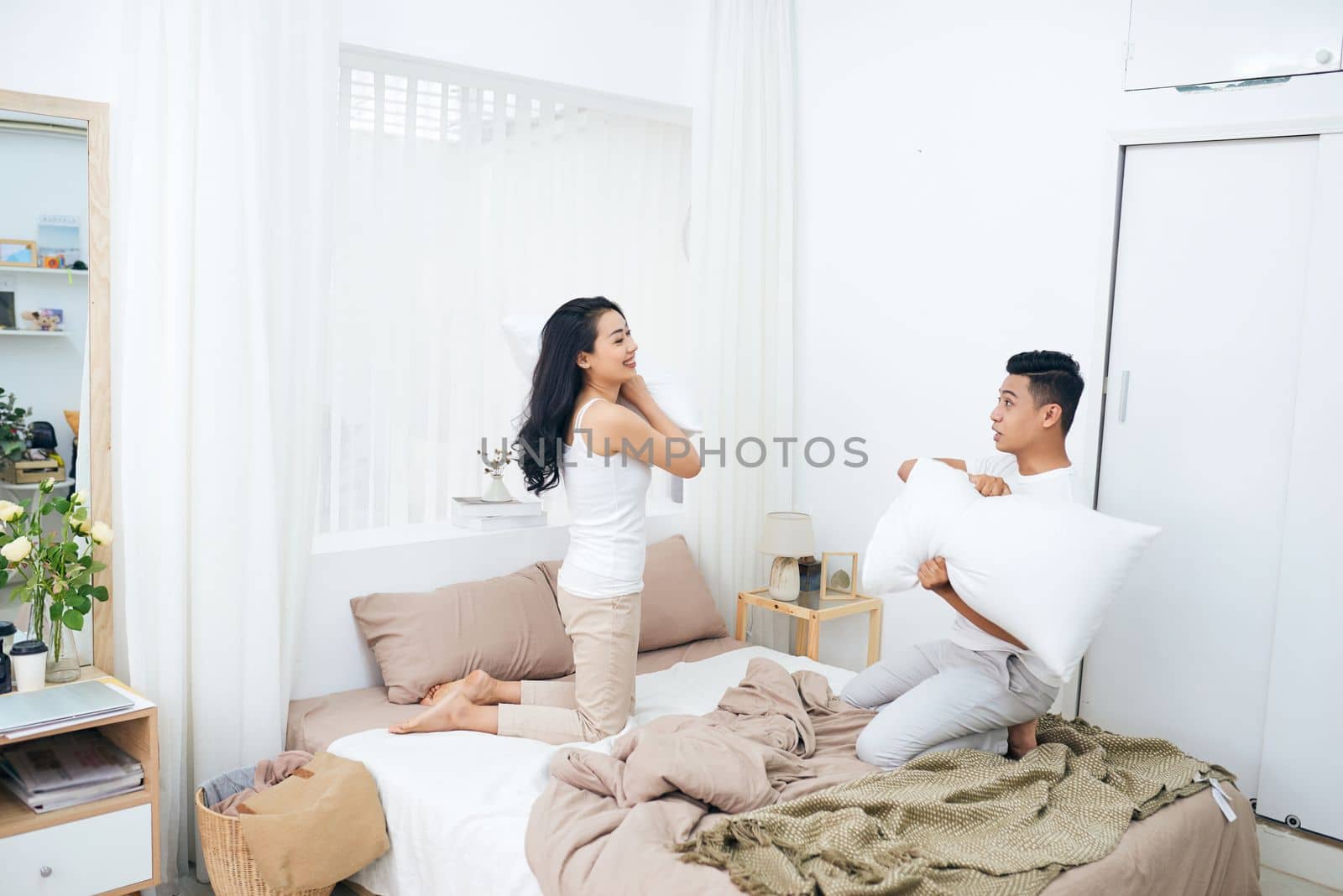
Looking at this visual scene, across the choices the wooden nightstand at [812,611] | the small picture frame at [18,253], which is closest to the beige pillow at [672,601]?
the wooden nightstand at [812,611]

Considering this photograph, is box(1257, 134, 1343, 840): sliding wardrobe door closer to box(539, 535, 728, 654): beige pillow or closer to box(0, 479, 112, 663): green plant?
box(539, 535, 728, 654): beige pillow

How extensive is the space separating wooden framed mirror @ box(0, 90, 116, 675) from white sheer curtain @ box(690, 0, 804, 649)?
196cm

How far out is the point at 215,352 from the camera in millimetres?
2604

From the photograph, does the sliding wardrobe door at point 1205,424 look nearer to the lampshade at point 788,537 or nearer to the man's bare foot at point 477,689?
the lampshade at point 788,537

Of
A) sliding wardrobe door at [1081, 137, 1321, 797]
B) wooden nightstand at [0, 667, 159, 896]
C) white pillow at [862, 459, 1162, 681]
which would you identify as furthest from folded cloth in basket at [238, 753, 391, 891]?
sliding wardrobe door at [1081, 137, 1321, 797]

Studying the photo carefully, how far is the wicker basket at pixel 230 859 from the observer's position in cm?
231

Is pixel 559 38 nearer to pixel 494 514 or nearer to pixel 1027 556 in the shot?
pixel 494 514

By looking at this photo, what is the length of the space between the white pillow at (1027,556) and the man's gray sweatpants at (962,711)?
18cm

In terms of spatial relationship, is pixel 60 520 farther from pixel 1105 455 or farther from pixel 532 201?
pixel 1105 455

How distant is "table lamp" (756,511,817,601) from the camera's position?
11.9ft

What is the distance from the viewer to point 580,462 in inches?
105

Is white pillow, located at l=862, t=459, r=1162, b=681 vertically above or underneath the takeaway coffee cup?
above

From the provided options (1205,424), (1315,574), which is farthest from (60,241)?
(1315,574)

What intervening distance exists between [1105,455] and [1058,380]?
2.59ft
